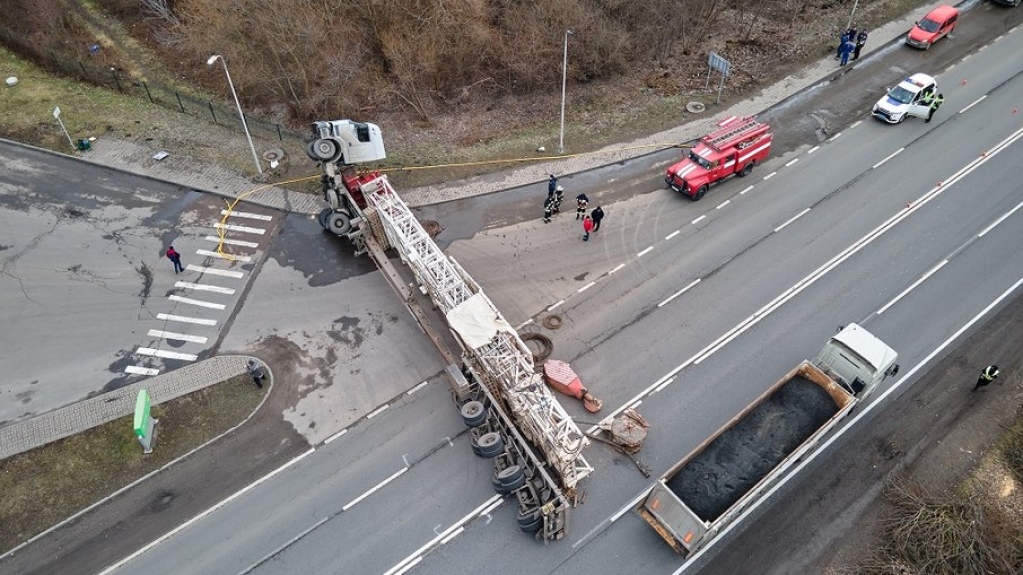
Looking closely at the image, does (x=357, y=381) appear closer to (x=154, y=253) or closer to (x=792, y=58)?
(x=154, y=253)

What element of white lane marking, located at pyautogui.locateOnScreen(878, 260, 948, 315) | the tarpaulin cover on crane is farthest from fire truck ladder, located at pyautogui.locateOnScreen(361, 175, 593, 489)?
white lane marking, located at pyautogui.locateOnScreen(878, 260, 948, 315)

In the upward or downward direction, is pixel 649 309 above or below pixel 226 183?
below

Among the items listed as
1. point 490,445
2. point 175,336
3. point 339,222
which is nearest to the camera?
point 490,445

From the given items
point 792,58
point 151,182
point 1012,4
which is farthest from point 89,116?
point 1012,4

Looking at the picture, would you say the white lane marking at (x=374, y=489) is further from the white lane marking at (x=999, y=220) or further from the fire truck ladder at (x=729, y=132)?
the white lane marking at (x=999, y=220)

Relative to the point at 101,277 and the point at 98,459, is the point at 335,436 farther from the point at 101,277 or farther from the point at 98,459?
the point at 101,277

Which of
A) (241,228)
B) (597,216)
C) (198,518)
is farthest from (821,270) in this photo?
(241,228)
